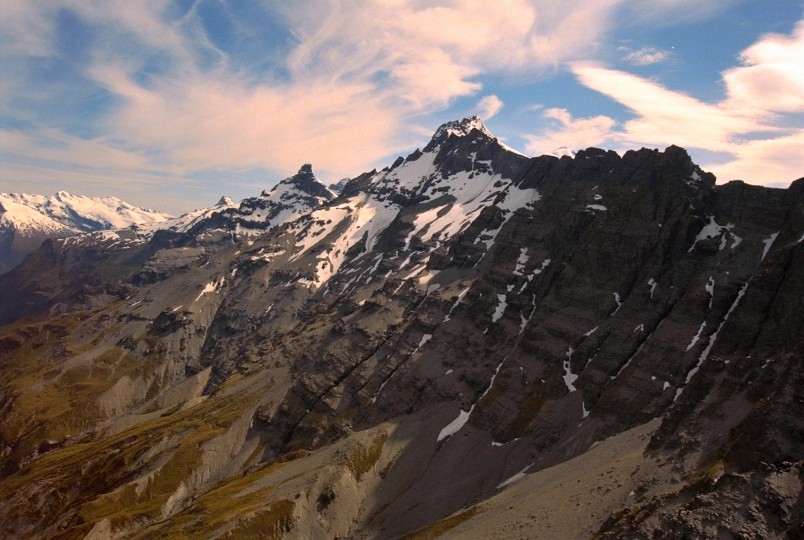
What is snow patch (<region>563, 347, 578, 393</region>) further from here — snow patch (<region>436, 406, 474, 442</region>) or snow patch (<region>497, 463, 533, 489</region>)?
snow patch (<region>436, 406, 474, 442</region>)

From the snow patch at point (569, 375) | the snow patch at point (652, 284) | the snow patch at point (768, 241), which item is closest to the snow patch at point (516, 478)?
the snow patch at point (569, 375)

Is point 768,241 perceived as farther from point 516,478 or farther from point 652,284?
point 516,478

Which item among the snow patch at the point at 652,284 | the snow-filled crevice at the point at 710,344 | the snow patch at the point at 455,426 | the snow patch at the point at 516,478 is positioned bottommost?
the snow patch at the point at 516,478

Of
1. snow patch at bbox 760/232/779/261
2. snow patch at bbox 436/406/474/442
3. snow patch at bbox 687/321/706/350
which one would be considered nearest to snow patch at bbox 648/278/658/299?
snow patch at bbox 687/321/706/350

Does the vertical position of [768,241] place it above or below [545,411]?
above

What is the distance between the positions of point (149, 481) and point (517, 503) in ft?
402

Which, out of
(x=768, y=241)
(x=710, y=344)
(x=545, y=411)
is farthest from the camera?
(x=768, y=241)

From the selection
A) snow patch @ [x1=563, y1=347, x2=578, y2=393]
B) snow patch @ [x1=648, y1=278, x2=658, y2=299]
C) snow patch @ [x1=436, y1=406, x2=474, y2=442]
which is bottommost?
snow patch @ [x1=436, y1=406, x2=474, y2=442]

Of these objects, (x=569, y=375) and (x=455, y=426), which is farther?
(x=455, y=426)

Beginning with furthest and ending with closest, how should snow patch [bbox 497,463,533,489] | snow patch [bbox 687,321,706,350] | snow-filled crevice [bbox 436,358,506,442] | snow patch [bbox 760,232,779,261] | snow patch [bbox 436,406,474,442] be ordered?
snow-filled crevice [bbox 436,358,506,442]
snow patch [bbox 436,406,474,442]
snow patch [bbox 760,232,779,261]
snow patch [bbox 687,321,706,350]
snow patch [bbox 497,463,533,489]

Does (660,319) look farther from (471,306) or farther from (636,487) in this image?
(636,487)

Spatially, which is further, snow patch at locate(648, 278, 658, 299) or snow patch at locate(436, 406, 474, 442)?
snow patch at locate(648, 278, 658, 299)

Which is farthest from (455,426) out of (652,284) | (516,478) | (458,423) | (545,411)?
(652,284)

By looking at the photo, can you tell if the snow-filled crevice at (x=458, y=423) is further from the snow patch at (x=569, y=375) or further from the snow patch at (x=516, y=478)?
the snow patch at (x=516, y=478)
